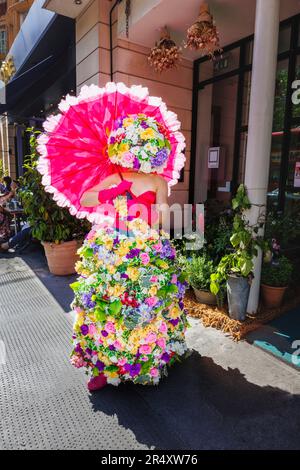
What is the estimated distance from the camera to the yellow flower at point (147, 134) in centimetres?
192

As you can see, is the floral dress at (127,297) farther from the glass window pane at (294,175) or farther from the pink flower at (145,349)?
the glass window pane at (294,175)

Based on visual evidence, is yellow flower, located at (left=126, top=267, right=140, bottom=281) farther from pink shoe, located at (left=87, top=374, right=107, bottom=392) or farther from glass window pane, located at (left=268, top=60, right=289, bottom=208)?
glass window pane, located at (left=268, top=60, right=289, bottom=208)

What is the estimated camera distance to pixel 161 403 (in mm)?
2145

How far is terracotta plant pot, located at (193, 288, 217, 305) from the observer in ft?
11.7

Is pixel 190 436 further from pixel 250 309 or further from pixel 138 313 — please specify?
pixel 250 309

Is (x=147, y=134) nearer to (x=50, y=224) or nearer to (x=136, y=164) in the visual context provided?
(x=136, y=164)

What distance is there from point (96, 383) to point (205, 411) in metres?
0.78

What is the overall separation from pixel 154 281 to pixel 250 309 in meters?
1.67

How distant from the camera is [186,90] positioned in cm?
514

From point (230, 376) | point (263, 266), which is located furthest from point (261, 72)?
point (230, 376)

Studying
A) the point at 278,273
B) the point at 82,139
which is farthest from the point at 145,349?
the point at 278,273

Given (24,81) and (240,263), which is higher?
(24,81)

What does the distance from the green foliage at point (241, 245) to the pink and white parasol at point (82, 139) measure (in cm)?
127

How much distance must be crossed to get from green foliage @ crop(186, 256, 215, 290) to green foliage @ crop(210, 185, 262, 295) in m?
0.34
